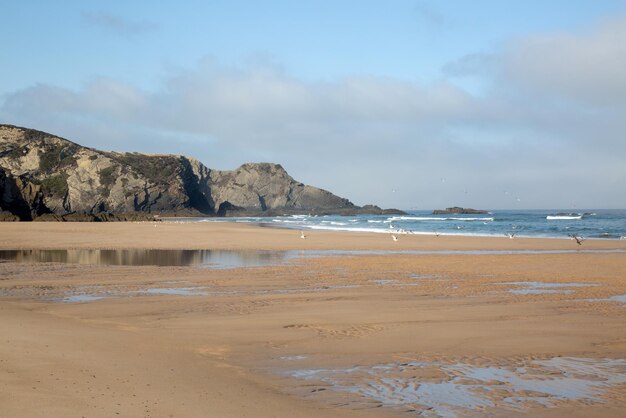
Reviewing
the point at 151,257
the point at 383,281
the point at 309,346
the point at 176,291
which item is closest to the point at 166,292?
the point at 176,291

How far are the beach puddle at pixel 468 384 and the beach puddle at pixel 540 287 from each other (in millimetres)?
7692

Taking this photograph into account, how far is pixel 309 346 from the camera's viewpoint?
9297 millimetres

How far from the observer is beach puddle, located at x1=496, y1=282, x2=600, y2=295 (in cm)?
1617

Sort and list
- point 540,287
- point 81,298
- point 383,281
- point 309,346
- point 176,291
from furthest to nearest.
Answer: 1. point 383,281
2. point 540,287
3. point 176,291
4. point 81,298
5. point 309,346

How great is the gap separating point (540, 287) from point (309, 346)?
10133mm

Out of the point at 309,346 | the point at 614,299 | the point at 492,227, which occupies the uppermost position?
the point at 492,227

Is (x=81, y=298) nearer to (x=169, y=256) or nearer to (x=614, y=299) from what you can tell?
(x=614, y=299)

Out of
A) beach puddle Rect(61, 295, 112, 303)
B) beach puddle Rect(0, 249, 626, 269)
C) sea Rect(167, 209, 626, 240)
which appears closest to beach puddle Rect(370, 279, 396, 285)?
beach puddle Rect(0, 249, 626, 269)

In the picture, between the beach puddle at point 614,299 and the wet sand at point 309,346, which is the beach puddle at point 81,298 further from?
the beach puddle at point 614,299

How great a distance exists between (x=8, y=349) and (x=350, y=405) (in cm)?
440

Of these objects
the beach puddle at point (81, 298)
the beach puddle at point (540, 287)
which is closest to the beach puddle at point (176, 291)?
the beach puddle at point (81, 298)

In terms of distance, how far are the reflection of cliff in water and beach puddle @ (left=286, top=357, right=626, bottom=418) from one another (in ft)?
51.3

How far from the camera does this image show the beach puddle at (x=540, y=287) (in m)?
16.2

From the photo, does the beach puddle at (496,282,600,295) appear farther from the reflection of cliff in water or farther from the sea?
the sea
